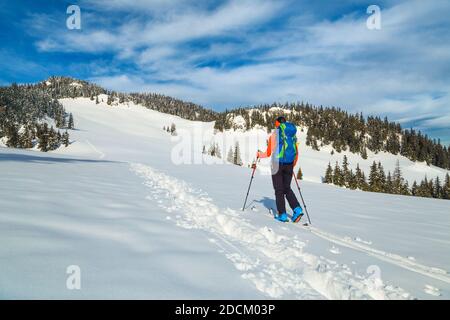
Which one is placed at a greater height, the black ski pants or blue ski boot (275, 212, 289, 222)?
the black ski pants

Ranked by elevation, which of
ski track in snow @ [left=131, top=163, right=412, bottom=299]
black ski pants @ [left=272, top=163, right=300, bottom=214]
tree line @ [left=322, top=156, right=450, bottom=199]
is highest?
black ski pants @ [left=272, top=163, right=300, bottom=214]

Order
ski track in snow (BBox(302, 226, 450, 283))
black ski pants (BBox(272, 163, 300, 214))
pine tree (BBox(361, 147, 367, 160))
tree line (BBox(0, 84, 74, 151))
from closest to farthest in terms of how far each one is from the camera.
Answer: ski track in snow (BBox(302, 226, 450, 283)), black ski pants (BBox(272, 163, 300, 214)), tree line (BBox(0, 84, 74, 151)), pine tree (BBox(361, 147, 367, 160))

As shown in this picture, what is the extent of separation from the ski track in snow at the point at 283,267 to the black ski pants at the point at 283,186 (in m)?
1.66

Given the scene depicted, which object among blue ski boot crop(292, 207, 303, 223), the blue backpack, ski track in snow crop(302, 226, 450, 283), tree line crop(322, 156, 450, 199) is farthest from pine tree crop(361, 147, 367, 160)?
ski track in snow crop(302, 226, 450, 283)

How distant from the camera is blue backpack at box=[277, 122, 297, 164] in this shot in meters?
8.18

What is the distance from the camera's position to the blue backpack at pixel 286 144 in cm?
818

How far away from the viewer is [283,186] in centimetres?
830

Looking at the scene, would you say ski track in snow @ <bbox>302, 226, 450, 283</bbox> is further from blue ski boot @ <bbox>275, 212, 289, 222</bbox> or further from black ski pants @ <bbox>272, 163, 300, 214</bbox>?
black ski pants @ <bbox>272, 163, 300, 214</bbox>

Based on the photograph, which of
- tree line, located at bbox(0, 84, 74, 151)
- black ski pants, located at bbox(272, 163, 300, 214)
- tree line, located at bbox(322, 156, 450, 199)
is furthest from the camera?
tree line, located at bbox(322, 156, 450, 199)

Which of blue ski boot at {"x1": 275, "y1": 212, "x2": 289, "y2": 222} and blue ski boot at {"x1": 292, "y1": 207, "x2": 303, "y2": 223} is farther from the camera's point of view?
blue ski boot at {"x1": 275, "y1": 212, "x2": 289, "y2": 222}

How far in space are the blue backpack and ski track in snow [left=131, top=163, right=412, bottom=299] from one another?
7.95ft
